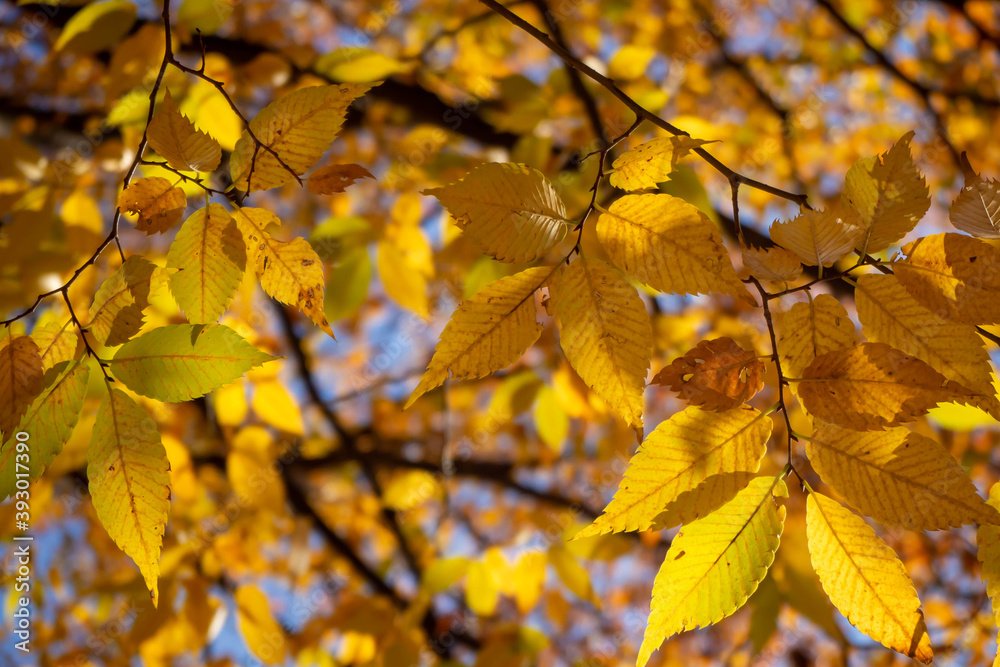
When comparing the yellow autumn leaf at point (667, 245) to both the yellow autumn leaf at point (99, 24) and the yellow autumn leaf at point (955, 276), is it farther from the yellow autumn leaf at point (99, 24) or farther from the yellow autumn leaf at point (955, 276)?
the yellow autumn leaf at point (99, 24)

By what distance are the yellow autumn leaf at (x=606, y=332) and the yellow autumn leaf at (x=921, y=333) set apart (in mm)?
200

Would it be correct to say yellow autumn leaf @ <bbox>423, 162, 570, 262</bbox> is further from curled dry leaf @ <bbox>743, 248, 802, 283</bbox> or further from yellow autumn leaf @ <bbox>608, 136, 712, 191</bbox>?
curled dry leaf @ <bbox>743, 248, 802, 283</bbox>

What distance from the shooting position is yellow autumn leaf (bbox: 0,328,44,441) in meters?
0.48

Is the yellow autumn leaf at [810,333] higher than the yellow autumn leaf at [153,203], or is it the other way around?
the yellow autumn leaf at [153,203]

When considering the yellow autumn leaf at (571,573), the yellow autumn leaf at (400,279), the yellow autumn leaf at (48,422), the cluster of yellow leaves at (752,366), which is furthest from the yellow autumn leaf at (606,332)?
the yellow autumn leaf at (571,573)

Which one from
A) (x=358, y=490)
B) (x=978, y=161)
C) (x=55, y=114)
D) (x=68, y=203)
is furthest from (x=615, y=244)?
(x=978, y=161)

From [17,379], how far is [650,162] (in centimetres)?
57

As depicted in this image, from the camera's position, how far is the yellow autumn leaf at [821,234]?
492 mm

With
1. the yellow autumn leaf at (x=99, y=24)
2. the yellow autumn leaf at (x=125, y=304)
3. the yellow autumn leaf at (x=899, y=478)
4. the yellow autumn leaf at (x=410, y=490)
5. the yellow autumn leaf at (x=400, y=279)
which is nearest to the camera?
the yellow autumn leaf at (x=899, y=478)

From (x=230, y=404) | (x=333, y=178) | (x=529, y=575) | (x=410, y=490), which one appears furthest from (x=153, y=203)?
(x=410, y=490)

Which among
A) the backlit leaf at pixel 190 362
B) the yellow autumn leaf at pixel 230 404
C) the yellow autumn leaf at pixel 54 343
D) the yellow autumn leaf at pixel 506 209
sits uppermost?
the yellow autumn leaf at pixel 54 343

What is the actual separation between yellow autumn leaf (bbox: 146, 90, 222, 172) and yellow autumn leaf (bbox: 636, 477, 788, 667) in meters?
0.55

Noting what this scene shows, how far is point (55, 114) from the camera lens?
6.60 feet

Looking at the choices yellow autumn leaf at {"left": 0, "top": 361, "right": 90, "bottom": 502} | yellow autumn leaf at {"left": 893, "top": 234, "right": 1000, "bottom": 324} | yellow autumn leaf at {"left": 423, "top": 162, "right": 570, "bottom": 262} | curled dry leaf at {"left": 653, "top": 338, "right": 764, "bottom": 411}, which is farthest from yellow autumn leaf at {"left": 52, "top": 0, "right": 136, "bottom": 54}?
yellow autumn leaf at {"left": 893, "top": 234, "right": 1000, "bottom": 324}
